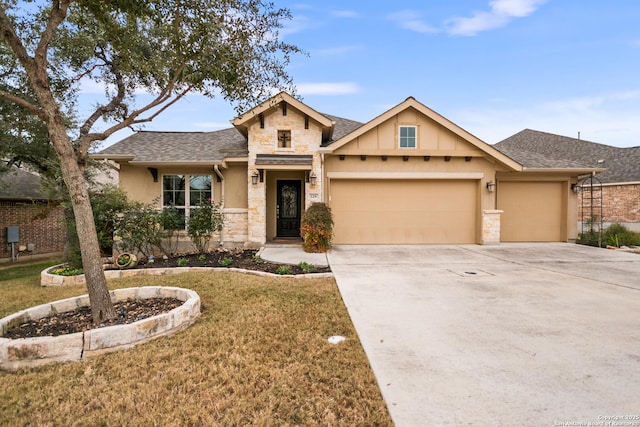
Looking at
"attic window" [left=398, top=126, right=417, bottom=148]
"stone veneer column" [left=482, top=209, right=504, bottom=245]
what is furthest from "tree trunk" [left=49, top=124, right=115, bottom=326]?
"stone veneer column" [left=482, top=209, right=504, bottom=245]

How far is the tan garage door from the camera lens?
11812 mm

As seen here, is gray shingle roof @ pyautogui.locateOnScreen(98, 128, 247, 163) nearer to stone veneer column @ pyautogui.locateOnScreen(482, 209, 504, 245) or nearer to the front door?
the front door

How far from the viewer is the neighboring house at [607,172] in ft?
53.1

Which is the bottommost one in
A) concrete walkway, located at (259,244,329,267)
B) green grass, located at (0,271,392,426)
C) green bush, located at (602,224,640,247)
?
green grass, located at (0,271,392,426)

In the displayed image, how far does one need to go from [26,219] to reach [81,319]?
15.0m

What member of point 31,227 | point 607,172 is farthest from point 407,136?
point 31,227

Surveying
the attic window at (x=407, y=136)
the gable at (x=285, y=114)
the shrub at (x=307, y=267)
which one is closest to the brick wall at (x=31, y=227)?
the gable at (x=285, y=114)

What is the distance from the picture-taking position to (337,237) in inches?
440

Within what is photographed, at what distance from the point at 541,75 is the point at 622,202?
9.02 meters

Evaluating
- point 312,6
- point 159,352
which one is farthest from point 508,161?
point 159,352

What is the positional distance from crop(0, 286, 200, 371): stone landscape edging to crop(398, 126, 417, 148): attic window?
878cm

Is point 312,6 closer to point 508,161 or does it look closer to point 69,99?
point 508,161

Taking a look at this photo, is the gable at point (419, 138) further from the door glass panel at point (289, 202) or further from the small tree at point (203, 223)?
the small tree at point (203, 223)

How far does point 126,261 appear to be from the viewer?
815cm
